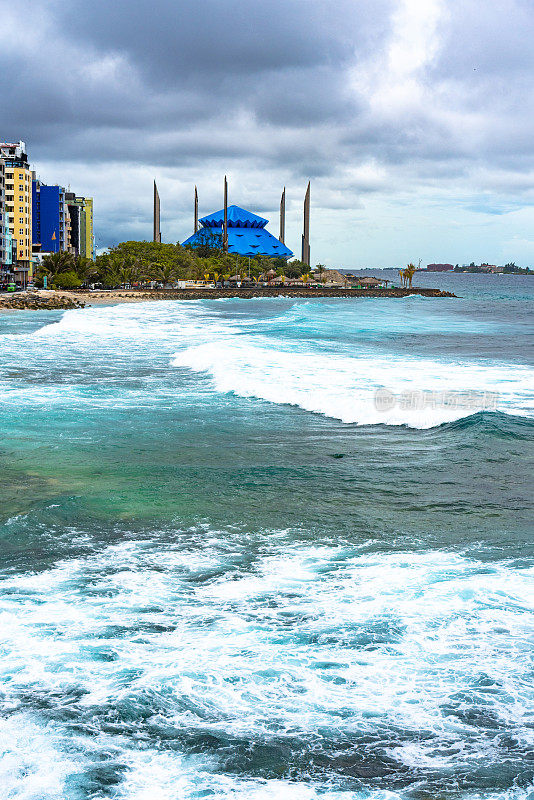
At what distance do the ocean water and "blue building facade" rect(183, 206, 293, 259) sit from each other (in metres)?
167

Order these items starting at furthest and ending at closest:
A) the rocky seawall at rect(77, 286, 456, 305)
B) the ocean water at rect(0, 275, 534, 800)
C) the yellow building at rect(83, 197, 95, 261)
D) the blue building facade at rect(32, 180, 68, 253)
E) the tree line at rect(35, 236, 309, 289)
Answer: the yellow building at rect(83, 197, 95, 261), the blue building facade at rect(32, 180, 68, 253), the tree line at rect(35, 236, 309, 289), the rocky seawall at rect(77, 286, 456, 305), the ocean water at rect(0, 275, 534, 800)

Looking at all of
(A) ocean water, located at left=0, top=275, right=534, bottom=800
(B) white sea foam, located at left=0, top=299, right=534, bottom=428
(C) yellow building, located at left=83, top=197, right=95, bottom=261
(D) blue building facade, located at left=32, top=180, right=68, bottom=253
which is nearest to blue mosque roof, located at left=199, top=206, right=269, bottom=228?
(C) yellow building, located at left=83, top=197, right=95, bottom=261

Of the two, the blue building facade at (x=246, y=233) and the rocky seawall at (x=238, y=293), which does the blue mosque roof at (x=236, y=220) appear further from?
the rocky seawall at (x=238, y=293)

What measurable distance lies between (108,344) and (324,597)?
28926 millimetres

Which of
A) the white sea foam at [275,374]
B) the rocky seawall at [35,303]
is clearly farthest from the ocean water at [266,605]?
the rocky seawall at [35,303]

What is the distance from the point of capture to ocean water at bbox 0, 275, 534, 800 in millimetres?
4859

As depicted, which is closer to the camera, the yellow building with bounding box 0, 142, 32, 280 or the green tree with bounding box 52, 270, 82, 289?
the green tree with bounding box 52, 270, 82, 289

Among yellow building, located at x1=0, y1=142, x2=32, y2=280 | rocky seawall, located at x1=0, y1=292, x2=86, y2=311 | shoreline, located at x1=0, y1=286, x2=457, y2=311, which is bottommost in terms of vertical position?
rocky seawall, located at x1=0, y1=292, x2=86, y2=311

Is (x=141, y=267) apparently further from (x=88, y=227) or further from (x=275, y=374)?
(x=275, y=374)

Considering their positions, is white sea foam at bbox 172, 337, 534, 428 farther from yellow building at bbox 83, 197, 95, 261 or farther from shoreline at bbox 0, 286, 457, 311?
yellow building at bbox 83, 197, 95, 261

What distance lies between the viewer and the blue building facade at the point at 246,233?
7116 inches

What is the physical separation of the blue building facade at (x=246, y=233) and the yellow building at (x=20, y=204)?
64116mm

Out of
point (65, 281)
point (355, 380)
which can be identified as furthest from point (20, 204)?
point (355, 380)

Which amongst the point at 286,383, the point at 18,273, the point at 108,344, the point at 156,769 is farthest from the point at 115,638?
the point at 18,273
